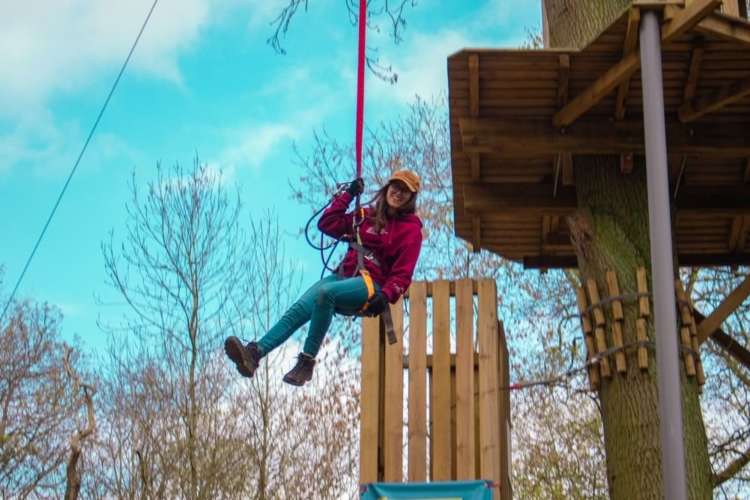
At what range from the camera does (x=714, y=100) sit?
8016mm

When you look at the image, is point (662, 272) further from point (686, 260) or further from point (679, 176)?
point (686, 260)

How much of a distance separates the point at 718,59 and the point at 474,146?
5.78 feet

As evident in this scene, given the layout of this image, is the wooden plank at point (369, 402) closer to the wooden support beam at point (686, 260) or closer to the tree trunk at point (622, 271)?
the tree trunk at point (622, 271)

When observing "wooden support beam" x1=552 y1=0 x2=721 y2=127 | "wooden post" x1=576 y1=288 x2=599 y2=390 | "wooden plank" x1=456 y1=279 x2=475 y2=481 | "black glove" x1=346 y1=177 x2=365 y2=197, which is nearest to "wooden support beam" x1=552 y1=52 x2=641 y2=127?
"wooden support beam" x1=552 y1=0 x2=721 y2=127

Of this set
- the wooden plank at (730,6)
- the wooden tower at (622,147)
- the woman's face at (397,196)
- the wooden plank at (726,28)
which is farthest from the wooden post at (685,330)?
the woman's face at (397,196)

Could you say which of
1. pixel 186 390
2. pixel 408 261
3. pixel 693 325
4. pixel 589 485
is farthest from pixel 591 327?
pixel 589 485

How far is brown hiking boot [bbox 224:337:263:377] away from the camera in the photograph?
20.8 ft

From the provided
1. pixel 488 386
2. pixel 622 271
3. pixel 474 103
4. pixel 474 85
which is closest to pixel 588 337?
pixel 622 271

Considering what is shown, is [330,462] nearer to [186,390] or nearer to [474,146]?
[186,390]

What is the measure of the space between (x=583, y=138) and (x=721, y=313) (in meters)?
1.64

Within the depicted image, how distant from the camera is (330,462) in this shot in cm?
1761

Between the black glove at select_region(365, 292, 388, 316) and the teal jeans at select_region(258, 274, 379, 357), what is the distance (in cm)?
4

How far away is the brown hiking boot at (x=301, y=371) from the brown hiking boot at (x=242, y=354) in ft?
1.01

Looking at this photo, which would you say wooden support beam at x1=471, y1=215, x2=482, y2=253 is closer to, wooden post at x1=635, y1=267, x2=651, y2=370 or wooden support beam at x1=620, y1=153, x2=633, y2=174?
wooden support beam at x1=620, y1=153, x2=633, y2=174
